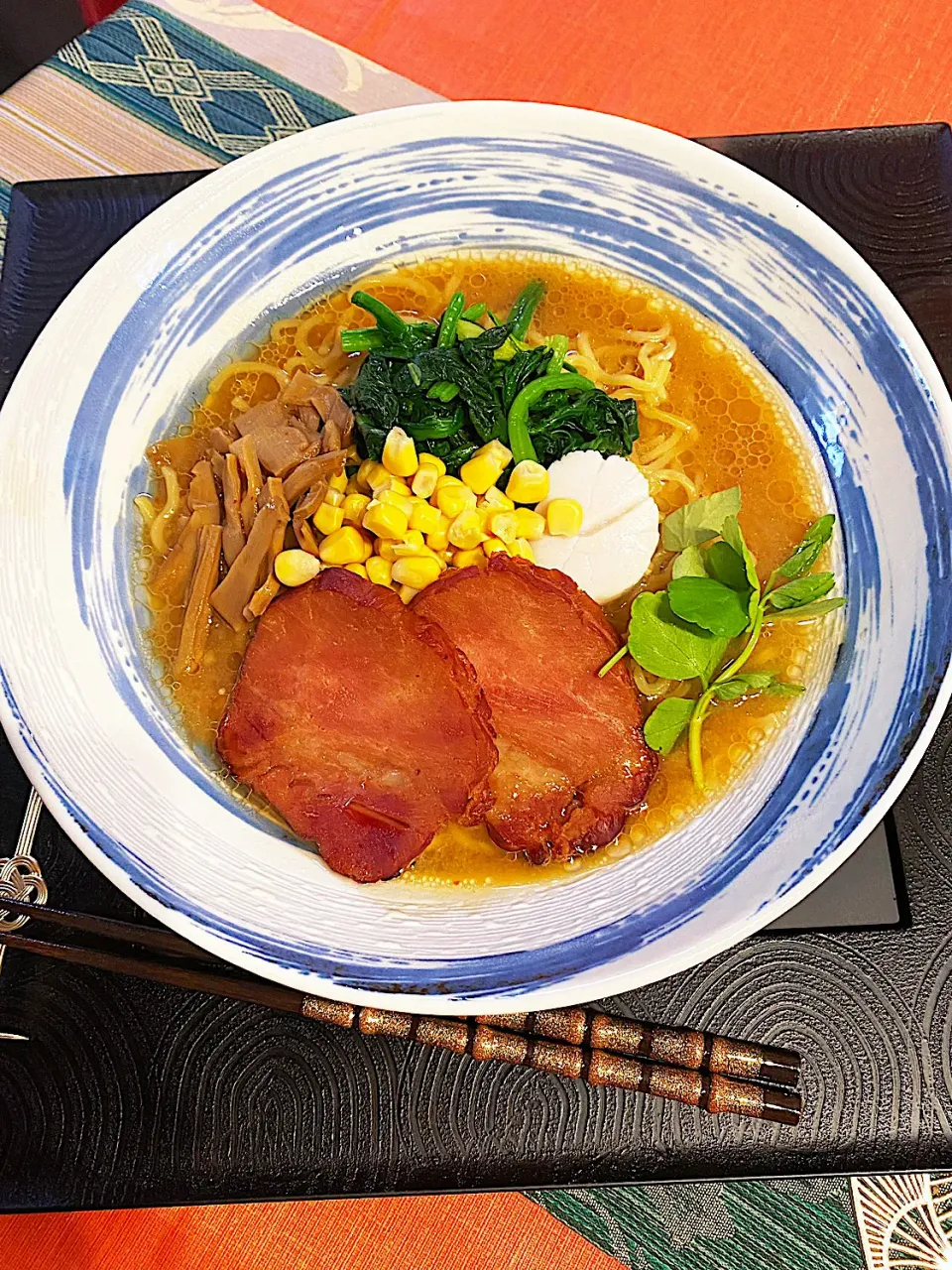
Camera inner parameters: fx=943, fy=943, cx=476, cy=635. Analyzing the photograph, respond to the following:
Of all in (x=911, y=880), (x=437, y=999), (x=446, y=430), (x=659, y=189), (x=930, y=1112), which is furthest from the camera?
(x=446, y=430)

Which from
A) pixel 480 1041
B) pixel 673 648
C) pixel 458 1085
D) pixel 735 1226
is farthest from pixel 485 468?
pixel 735 1226

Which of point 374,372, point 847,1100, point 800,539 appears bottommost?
point 847,1100

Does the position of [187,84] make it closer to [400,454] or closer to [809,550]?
[400,454]

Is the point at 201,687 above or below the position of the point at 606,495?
below

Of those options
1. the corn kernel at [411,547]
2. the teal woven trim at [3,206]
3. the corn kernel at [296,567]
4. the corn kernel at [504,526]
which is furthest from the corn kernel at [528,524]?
the teal woven trim at [3,206]

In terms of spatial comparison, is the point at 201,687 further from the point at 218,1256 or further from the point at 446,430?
the point at 218,1256

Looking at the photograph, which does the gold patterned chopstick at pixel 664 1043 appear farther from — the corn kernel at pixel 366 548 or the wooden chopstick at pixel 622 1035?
the corn kernel at pixel 366 548

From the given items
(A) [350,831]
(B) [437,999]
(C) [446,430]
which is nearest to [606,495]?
(C) [446,430]
